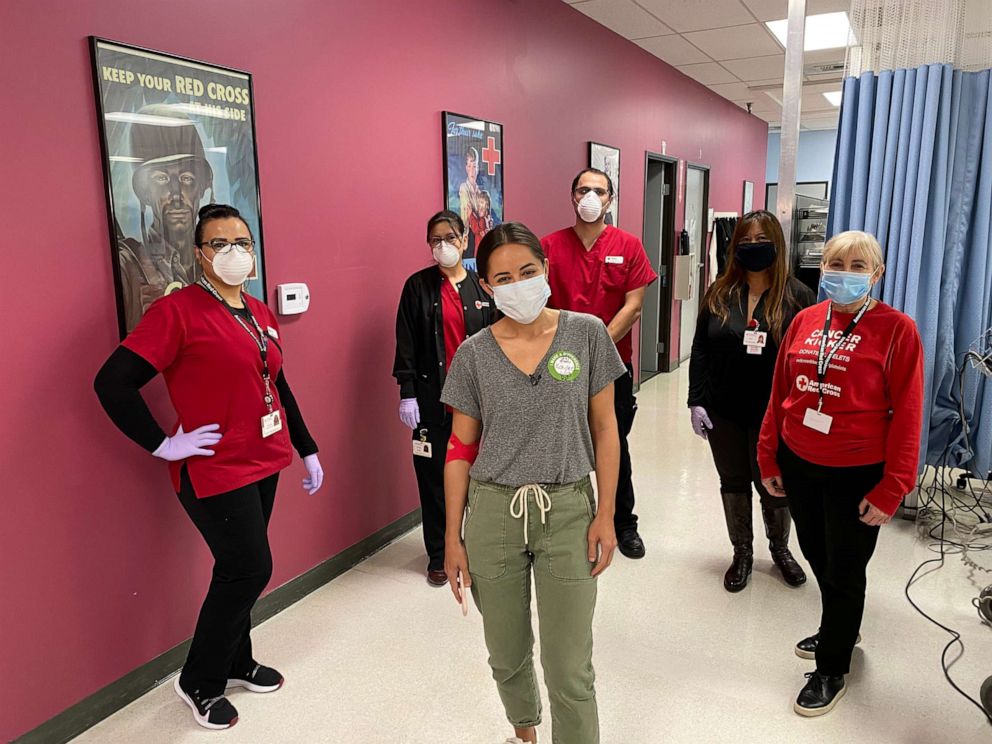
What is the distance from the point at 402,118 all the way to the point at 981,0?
2.52 meters

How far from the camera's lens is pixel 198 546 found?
7.91 ft

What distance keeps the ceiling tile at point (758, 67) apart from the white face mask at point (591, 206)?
12.5 ft

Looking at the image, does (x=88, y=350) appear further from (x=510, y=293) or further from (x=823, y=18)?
(x=823, y=18)

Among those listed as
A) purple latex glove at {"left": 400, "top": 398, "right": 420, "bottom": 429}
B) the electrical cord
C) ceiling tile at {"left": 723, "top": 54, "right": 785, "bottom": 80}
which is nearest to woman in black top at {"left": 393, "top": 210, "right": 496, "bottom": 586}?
purple latex glove at {"left": 400, "top": 398, "right": 420, "bottom": 429}

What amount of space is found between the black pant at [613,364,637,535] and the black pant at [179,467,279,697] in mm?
1593

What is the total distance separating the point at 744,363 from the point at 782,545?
875 mm

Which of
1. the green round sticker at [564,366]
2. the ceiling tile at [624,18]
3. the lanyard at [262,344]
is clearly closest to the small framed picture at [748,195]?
the ceiling tile at [624,18]

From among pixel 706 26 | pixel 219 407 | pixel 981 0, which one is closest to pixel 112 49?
pixel 219 407

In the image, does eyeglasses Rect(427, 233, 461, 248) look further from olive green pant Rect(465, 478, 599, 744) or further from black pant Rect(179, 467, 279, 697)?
olive green pant Rect(465, 478, 599, 744)

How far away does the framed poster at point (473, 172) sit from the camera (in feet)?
11.7

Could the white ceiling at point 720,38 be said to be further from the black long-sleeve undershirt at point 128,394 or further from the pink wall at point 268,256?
the black long-sleeve undershirt at point 128,394

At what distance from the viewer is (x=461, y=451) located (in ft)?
5.51

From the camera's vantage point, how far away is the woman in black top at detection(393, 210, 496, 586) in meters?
2.90

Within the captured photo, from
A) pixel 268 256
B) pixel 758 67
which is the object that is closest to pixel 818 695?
pixel 268 256
